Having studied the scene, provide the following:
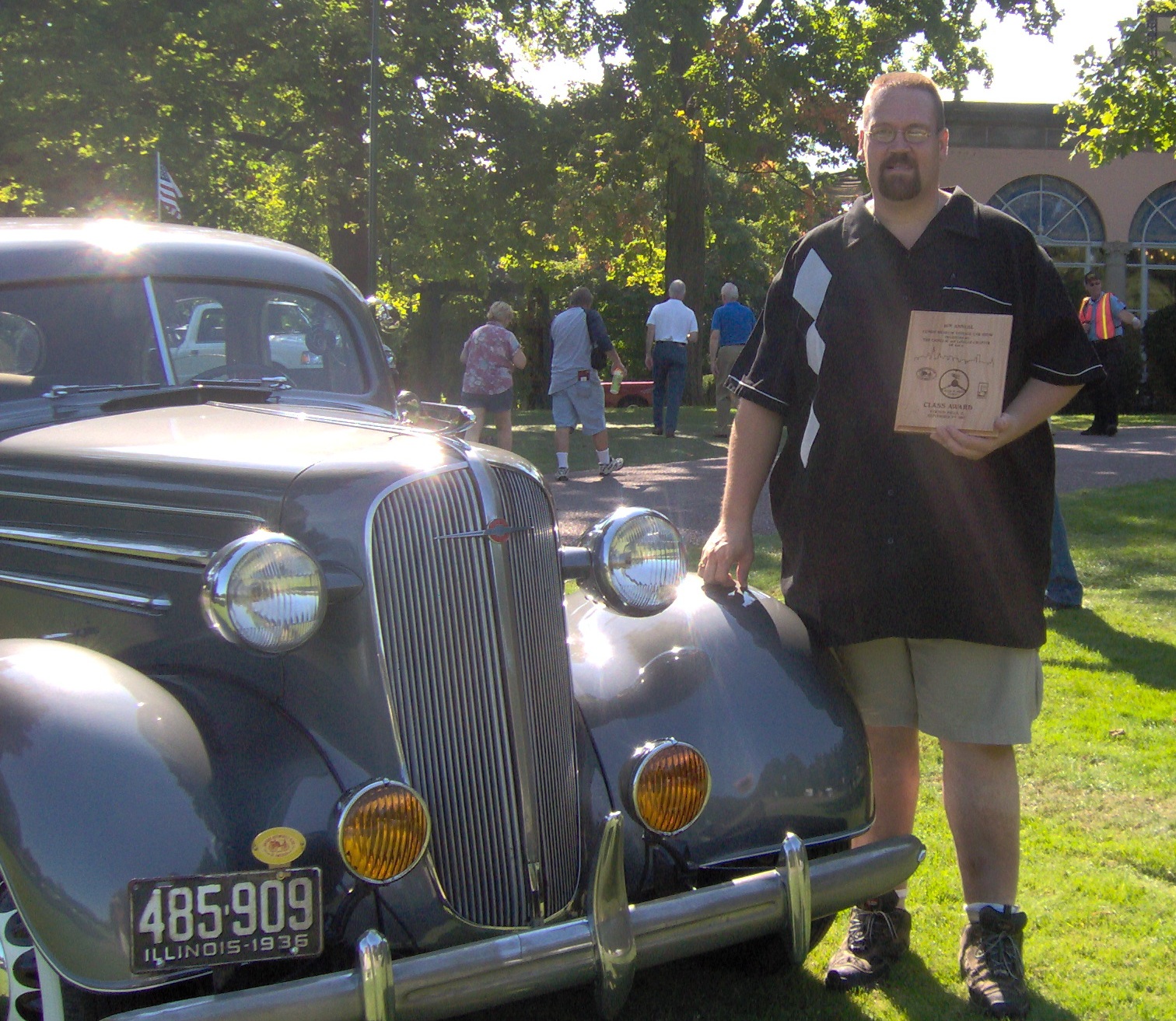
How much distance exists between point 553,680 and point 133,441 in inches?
46.1

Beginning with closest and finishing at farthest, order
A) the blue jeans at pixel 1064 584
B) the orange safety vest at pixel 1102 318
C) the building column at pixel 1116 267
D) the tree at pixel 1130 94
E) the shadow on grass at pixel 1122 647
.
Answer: the shadow on grass at pixel 1122 647
the blue jeans at pixel 1064 584
the tree at pixel 1130 94
the orange safety vest at pixel 1102 318
the building column at pixel 1116 267

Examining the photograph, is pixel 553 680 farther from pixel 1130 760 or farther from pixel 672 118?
pixel 672 118

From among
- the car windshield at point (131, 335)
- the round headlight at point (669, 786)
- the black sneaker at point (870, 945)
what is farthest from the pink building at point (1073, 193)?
the round headlight at point (669, 786)

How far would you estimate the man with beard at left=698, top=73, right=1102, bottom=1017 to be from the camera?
113 inches

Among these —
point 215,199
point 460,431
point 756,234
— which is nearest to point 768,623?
point 460,431

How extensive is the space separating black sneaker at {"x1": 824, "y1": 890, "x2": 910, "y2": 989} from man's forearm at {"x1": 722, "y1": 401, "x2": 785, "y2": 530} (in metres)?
1.02

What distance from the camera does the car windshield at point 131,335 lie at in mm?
3467

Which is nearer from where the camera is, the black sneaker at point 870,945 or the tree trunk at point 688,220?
the black sneaker at point 870,945

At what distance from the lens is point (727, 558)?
3258 mm

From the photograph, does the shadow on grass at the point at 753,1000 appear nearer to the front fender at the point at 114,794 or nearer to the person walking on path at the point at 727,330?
the front fender at the point at 114,794

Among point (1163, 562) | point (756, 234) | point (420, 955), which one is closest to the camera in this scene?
point (420, 955)

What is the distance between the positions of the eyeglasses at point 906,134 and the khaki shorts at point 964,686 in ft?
3.81

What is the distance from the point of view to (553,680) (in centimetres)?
276

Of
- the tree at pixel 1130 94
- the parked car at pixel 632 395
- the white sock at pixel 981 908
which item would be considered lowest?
the parked car at pixel 632 395
